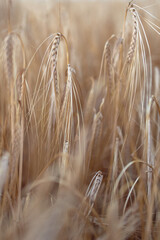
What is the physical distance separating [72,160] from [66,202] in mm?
159

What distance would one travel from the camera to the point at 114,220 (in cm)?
46

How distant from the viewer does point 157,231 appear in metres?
0.57

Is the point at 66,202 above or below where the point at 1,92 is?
below

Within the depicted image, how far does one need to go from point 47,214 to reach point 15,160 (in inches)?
6.7

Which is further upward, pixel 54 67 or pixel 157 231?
pixel 54 67

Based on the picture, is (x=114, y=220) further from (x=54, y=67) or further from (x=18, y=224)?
(x=54, y=67)

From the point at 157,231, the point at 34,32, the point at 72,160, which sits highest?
the point at 34,32

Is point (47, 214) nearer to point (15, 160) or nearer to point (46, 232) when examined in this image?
point (46, 232)

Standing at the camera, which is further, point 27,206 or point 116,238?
point 27,206

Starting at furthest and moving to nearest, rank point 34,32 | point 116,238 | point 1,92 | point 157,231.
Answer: point 34,32
point 1,92
point 157,231
point 116,238

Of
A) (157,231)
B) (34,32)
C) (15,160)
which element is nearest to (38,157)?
(15,160)

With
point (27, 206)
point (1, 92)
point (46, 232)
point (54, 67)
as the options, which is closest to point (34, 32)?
point (1, 92)

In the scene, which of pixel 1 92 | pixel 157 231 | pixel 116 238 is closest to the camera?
pixel 116 238

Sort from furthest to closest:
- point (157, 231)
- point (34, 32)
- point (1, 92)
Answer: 1. point (34, 32)
2. point (1, 92)
3. point (157, 231)
